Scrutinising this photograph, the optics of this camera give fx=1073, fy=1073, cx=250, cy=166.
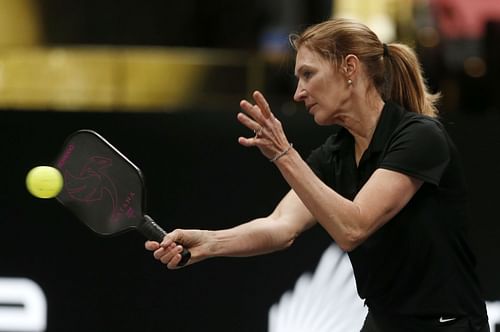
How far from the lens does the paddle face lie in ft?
9.39

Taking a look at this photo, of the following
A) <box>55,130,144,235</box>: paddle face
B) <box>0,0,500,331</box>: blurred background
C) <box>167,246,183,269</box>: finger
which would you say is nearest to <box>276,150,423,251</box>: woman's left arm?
<box>167,246,183,269</box>: finger

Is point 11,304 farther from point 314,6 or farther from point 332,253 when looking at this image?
point 314,6

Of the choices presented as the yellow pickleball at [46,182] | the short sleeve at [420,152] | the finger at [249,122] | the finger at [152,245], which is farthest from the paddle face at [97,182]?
the short sleeve at [420,152]

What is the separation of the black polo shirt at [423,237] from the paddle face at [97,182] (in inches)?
24.9

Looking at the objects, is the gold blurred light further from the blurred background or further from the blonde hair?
the blonde hair

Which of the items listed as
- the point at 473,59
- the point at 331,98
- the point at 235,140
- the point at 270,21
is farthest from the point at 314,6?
the point at 331,98

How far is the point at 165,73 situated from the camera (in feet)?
18.6

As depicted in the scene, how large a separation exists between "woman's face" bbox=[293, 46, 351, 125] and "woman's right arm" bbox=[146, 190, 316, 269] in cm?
35

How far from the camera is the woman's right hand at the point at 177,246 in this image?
275cm

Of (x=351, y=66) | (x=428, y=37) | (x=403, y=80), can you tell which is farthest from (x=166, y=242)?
(x=428, y=37)

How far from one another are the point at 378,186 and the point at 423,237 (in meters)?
0.20

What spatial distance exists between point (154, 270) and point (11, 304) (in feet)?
1.87

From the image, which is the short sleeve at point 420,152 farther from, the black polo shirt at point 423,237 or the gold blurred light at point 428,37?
the gold blurred light at point 428,37

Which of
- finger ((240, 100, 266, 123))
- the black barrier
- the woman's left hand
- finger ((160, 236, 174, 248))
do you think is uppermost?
finger ((240, 100, 266, 123))
